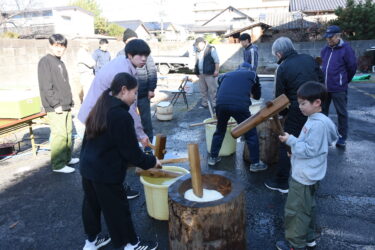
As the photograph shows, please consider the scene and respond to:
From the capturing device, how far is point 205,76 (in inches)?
316

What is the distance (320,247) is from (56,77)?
12.9 feet

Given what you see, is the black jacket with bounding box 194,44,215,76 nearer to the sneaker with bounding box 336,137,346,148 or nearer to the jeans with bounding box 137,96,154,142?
the jeans with bounding box 137,96,154,142

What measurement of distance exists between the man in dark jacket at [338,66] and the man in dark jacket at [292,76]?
1439 mm

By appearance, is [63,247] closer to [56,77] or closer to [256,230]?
[256,230]

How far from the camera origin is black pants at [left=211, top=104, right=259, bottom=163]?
4.01m

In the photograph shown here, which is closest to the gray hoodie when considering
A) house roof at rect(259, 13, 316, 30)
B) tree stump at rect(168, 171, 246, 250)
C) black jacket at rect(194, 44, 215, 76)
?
tree stump at rect(168, 171, 246, 250)

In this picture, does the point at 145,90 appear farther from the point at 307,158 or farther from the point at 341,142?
the point at 341,142

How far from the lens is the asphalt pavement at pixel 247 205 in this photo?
9.66 ft

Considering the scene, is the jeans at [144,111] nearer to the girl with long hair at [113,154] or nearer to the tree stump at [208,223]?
the girl with long hair at [113,154]

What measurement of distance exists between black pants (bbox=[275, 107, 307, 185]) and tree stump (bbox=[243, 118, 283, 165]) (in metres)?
0.80

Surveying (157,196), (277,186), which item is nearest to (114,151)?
(157,196)

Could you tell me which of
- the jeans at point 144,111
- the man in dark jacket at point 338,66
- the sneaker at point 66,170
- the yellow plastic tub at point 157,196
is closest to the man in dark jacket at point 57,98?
the sneaker at point 66,170

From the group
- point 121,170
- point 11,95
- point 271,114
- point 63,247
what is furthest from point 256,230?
point 11,95

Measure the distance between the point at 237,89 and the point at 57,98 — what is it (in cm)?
258
